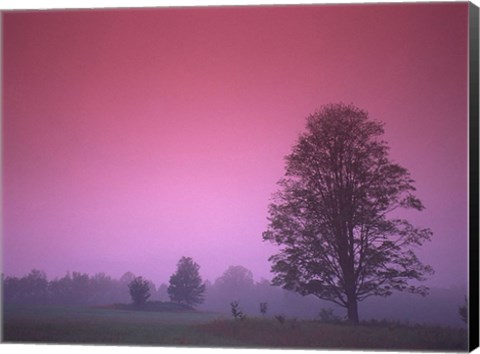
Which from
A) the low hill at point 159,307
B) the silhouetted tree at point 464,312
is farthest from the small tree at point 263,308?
the silhouetted tree at point 464,312

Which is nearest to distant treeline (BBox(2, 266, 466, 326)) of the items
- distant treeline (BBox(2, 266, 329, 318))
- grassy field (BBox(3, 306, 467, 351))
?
distant treeline (BBox(2, 266, 329, 318))

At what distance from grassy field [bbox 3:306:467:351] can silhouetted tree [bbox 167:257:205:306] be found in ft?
0.69

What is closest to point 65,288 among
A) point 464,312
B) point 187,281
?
point 187,281

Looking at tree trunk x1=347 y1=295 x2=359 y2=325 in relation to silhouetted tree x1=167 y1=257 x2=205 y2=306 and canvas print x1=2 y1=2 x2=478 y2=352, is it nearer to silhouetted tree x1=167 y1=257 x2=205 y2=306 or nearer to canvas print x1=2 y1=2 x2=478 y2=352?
canvas print x1=2 y1=2 x2=478 y2=352

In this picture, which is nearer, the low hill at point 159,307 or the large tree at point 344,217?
the large tree at point 344,217

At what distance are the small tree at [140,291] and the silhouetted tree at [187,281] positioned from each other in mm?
271

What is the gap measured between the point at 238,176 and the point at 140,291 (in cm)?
174

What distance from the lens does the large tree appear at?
37.4ft

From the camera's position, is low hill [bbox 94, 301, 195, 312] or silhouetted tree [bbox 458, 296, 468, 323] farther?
low hill [bbox 94, 301, 195, 312]

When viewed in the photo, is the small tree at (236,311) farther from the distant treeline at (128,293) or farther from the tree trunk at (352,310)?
the tree trunk at (352,310)

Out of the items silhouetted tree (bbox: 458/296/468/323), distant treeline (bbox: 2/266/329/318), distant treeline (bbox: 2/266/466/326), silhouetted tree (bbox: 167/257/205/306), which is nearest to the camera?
silhouetted tree (bbox: 458/296/468/323)

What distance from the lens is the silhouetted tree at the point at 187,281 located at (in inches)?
464

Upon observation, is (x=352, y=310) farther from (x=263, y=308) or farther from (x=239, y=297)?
(x=239, y=297)

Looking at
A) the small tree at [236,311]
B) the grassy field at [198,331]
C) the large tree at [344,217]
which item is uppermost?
the large tree at [344,217]
